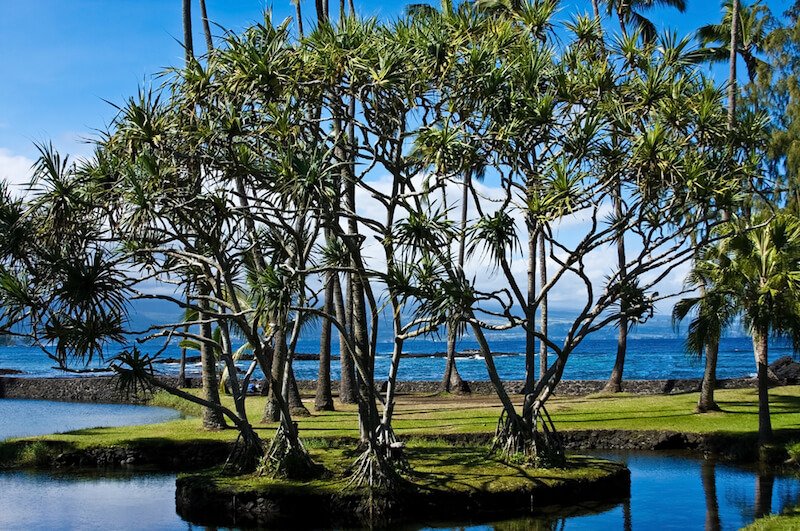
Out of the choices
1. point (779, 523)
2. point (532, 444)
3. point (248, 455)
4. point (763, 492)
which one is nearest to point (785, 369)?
point (763, 492)

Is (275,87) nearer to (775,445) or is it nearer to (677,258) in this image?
(677,258)

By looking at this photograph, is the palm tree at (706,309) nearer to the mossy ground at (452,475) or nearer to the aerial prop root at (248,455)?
the mossy ground at (452,475)

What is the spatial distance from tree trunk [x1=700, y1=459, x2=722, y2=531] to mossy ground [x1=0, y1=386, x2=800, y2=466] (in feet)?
6.35

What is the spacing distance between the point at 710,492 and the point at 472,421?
8.73 meters

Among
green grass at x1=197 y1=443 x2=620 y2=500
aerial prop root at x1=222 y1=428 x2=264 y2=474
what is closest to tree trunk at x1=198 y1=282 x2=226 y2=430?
green grass at x1=197 y1=443 x2=620 y2=500

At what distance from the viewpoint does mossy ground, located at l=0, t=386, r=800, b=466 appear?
2194cm

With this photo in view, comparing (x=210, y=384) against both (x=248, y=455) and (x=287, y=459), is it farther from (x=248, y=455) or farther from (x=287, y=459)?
(x=287, y=459)

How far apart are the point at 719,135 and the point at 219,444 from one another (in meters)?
13.1

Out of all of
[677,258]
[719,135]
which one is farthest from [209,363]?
[719,135]

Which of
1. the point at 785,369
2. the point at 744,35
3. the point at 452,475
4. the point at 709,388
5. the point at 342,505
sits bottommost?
the point at 342,505

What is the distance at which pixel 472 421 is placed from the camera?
2527cm

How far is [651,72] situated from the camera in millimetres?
17000

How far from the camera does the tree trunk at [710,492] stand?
14984 mm

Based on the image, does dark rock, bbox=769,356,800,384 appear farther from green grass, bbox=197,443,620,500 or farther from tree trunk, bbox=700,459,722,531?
green grass, bbox=197,443,620,500
